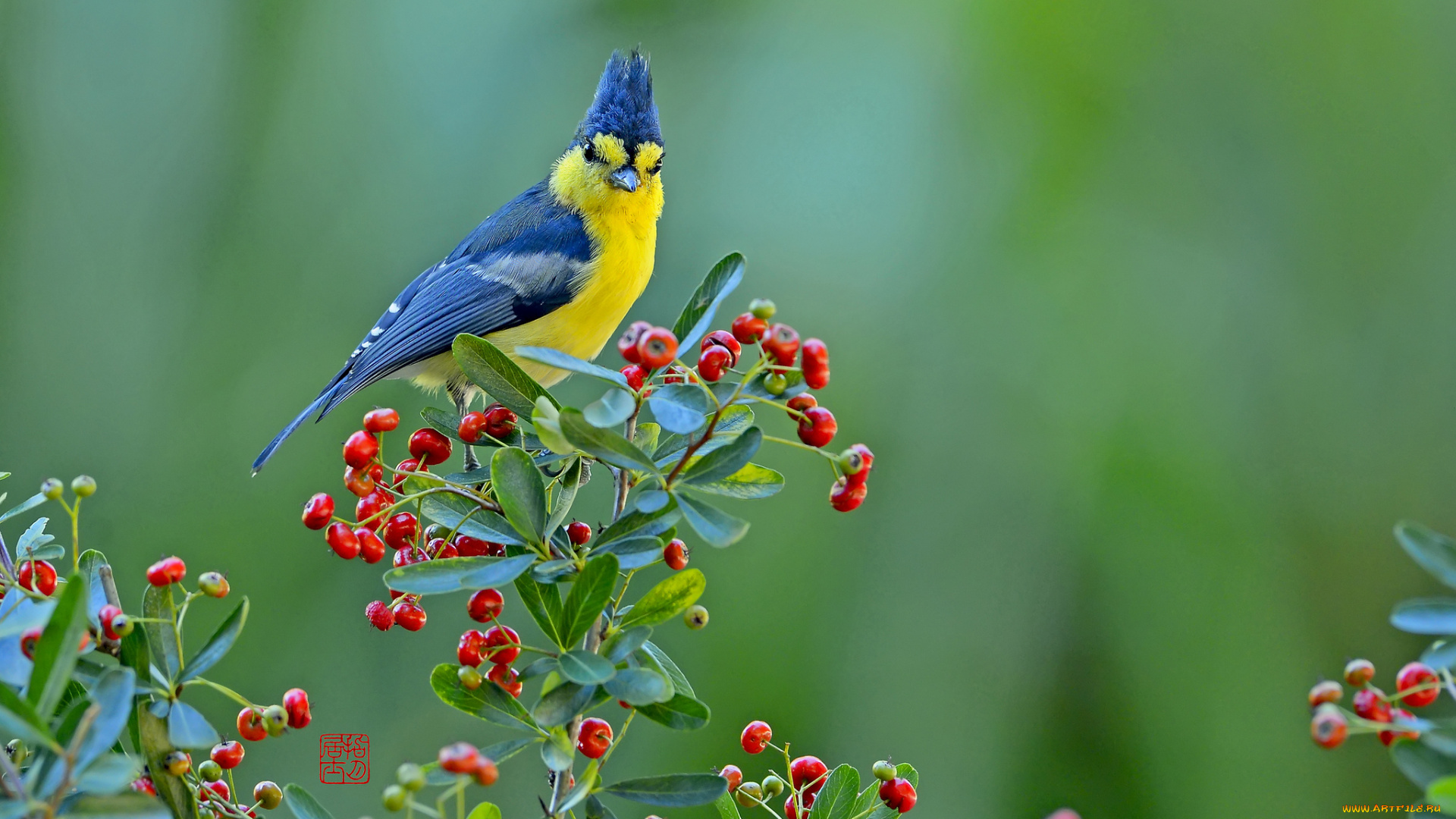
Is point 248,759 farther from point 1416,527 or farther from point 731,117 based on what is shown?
point 1416,527

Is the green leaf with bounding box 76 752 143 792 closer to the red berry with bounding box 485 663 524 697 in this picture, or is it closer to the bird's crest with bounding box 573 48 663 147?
the red berry with bounding box 485 663 524 697

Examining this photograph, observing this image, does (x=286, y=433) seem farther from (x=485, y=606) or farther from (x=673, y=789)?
(x=673, y=789)

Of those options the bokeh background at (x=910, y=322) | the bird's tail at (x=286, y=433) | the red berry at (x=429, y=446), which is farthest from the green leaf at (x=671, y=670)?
the bokeh background at (x=910, y=322)

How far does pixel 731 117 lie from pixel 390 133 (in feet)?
2.72

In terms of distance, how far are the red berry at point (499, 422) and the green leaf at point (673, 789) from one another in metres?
0.33

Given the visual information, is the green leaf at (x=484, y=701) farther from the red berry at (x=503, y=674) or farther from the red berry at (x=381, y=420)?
the red berry at (x=381, y=420)

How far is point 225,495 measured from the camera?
2.47m

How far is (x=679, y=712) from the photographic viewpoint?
0.69 metres

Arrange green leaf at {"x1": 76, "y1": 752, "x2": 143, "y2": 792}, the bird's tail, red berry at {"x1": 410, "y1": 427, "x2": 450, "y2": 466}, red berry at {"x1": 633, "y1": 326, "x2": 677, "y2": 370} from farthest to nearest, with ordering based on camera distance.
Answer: the bird's tail, red berry at {"x1": 410, "y1": 427, "x2": 450, "y2": 466}, red berry at {"x1": 633, "y1": 326, "x2": 677, "y2": 370}, green leaf at {"x1": 76, "y1": 752, "x2": 143, "y2": 792}

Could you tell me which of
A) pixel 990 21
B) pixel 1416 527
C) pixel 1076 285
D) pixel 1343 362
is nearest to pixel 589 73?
pixel 990 21

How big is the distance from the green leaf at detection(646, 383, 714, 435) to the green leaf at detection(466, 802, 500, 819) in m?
0.24

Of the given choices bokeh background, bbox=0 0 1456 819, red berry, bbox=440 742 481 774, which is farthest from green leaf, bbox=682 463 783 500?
bokeh background, bbox=0 0 1456 819

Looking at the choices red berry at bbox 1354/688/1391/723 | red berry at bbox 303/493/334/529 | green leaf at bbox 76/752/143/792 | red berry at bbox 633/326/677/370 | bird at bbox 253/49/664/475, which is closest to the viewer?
green leaf at bbox 76/752/143/792

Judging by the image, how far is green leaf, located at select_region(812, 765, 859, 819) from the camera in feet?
2.54
